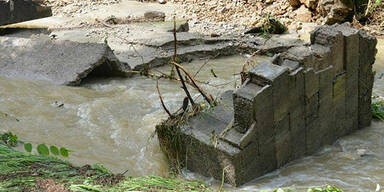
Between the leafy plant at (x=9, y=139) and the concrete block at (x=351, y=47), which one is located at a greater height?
the concrete block at (x=351, y=47)

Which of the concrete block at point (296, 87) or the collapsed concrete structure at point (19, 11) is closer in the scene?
the concrete block at point (296, 87)

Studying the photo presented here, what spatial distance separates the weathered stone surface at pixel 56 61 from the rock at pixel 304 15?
4.73 metres

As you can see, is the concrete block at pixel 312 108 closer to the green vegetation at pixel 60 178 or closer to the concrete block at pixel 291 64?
the concrete block at pixel 291 64

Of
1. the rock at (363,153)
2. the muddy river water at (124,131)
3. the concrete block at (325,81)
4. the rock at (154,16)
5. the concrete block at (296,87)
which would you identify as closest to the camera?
the concrete block at (296,87)

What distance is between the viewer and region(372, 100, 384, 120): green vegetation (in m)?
6.82

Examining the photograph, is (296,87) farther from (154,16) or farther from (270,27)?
(154,16)

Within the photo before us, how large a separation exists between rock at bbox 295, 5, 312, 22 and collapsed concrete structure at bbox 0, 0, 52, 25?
542 cm

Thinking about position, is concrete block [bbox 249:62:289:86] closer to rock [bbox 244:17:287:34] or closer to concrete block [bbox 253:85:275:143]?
concrete block [bbox 253:85:275:143]

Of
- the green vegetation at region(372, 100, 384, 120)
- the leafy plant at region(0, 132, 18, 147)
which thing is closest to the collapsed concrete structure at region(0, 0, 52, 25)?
the leafy plant at region(0, 132, 18, 147)

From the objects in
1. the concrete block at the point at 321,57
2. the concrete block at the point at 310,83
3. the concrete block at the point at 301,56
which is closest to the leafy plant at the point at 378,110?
the concrete block at the point at 321,57

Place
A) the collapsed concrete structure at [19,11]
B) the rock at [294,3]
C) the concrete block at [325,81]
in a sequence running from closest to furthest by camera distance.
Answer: the concrete block at [325,81]
the collapsed concrete structure at [19,11]
the rock at [294,3]

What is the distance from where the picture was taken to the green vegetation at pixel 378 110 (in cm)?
682

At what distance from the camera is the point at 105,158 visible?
5.59 m

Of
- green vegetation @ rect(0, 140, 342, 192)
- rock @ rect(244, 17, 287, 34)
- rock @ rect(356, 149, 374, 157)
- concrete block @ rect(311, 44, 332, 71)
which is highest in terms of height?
concrete block @ rect(311, 44, 332, 71)
